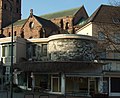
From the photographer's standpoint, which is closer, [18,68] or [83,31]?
[18,68]

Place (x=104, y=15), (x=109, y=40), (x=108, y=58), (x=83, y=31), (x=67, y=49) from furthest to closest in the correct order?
1. (x=83, y=31)
2. (x=104, y=15)
3. (x=108, y=58)
4. (x=67, y=49)
5. (x=109, y=40)

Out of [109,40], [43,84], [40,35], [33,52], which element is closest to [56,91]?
[43,84]

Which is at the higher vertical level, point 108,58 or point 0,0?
point 0,0

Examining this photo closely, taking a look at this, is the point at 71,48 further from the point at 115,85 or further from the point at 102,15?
the point at 102,15

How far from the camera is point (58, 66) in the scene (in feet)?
148

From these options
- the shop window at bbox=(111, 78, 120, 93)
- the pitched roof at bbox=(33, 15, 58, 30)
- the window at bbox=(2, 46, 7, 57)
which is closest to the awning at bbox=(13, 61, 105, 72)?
the shop window at bbox=(111, 78, 120, 93)

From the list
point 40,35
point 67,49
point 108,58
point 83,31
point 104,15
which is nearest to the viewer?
point 67,49

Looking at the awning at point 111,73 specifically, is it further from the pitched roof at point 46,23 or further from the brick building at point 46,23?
the pitched roof at point 46,23

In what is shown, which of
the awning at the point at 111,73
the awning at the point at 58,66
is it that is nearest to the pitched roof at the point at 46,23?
the awning at the point at 111,73

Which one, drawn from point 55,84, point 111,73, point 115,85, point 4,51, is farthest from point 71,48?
point 4,51

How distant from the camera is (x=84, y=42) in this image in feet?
165

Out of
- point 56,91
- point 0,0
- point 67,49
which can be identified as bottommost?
point 56,91

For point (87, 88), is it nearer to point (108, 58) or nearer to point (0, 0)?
point (108, 58)

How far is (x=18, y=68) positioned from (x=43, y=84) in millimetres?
4760
